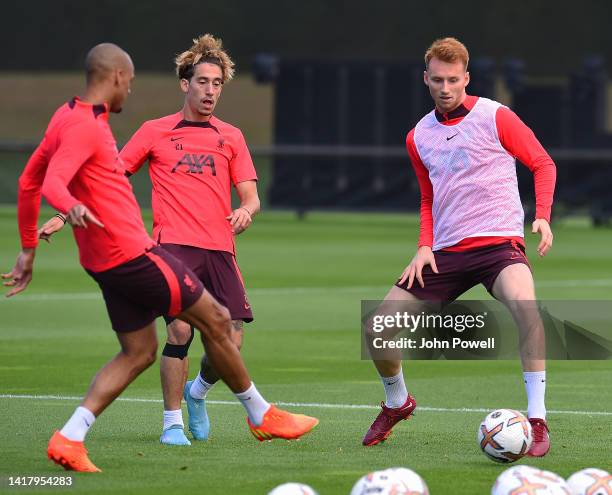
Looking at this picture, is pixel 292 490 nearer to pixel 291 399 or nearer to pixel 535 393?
pixel 535 393

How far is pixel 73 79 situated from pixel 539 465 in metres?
51.8

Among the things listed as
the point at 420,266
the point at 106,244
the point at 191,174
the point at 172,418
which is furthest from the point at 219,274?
the point at 106,244

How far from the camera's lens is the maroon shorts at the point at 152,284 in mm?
8125

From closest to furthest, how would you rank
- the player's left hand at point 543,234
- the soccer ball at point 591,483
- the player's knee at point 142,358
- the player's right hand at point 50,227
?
the soccer ball at point 591,483 → the player's knee at point 142,358 → the player's right hand at point 50,227 → the player's left hand at point 543,234

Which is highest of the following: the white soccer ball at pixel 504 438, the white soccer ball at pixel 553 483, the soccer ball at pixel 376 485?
the soccer ball at pixel 376 485

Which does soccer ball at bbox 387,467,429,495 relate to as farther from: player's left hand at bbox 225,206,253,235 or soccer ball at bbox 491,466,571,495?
player's left hand at bbox 225,206,253,235

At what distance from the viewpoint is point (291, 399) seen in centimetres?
1157

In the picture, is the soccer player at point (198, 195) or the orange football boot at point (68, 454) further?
the soccer player at point (198, 195)

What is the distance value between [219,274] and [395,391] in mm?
1255

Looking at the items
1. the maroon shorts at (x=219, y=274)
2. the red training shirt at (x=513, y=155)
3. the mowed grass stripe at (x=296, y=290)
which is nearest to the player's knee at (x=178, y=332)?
the maroon shorts at (x=219, y=274)

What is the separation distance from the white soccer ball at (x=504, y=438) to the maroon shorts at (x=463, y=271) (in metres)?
1.13

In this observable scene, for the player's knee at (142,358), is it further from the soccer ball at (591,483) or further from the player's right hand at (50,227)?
the soccer ball at (591,483)

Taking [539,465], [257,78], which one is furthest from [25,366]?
[257,78]

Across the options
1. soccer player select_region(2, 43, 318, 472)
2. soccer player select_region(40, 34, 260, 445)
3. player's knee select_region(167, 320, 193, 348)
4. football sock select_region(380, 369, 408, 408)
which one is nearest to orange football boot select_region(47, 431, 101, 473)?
soccer player select_region(2, 43, 318, 472)
